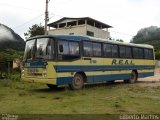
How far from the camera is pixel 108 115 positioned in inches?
387

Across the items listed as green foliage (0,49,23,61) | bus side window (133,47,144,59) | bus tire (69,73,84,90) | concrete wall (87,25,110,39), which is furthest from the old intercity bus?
concrete wall (87,25,110,39)

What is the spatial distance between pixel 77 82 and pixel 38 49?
8.91 feet

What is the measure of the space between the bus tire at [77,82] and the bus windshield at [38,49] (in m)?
2.11

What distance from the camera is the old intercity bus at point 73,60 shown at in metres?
16.2

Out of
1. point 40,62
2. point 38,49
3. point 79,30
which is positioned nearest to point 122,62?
point 38,49

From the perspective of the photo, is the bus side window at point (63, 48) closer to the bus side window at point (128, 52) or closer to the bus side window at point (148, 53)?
the bus side window at point (128, 52)

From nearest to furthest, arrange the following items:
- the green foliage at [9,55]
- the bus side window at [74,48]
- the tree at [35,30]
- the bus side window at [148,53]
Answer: the bus side window at [74,48] → the bus side window at [148,53] → the green foliage at [9,55] → the tree at [35,30]

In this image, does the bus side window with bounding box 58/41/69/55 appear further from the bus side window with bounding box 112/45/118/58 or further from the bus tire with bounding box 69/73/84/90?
the bus side window with bounding box 112/45/118/58

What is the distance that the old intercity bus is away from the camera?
16.2 meters

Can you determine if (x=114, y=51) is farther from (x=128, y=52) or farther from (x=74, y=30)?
(x=74, y=30)

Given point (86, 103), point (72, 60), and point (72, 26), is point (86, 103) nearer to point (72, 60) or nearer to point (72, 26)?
point (72, 60)

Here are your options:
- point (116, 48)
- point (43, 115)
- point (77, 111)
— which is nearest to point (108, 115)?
point (77, 111)

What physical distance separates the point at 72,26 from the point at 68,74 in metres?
40.4

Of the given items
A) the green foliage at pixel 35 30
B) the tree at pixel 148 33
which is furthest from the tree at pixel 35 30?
the tree at pixel 148 33
